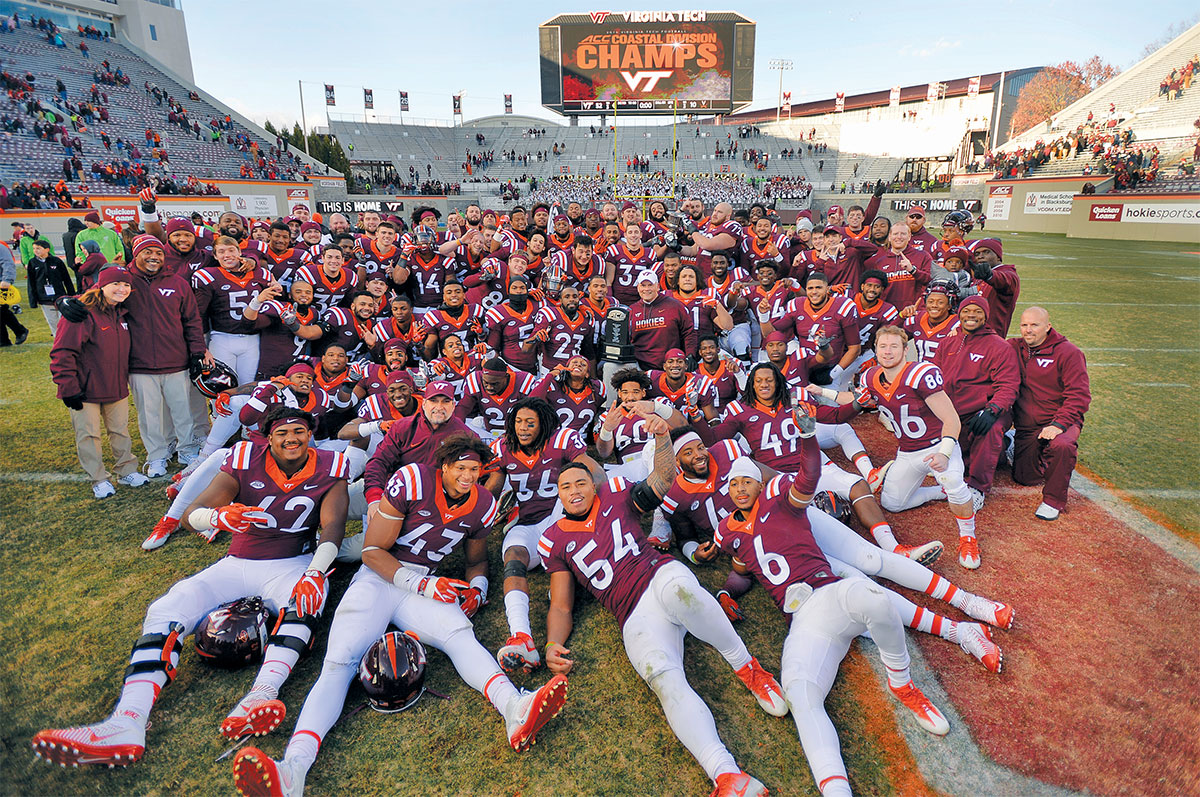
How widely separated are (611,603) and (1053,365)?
440 cm

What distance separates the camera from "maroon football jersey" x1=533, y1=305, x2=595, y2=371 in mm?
6480

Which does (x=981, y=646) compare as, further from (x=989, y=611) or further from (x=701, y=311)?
(x=701, y=311)

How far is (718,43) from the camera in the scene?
4256 centimetres

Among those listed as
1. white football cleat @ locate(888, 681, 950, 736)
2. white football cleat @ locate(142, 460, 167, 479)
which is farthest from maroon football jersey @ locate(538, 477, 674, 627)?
white football cleat @ locate(142, 460, 167, 479)

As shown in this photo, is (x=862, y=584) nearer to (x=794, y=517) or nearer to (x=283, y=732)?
(x=794, y=517)

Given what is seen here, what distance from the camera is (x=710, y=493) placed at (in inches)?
165

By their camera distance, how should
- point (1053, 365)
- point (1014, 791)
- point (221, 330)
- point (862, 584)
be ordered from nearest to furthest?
point (1014, 791)
point (862, 584)
point (1053, 365)
point (221, 330)

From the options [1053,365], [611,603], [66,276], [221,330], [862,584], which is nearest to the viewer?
[862,584]

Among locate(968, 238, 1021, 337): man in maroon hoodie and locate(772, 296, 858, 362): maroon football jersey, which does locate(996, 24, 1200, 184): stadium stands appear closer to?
locate(968, 238, 1021, 337): man in maroon hoodie

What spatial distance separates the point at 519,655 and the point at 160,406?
475cm

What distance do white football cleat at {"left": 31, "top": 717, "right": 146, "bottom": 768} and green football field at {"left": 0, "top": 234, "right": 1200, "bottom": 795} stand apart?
100mm

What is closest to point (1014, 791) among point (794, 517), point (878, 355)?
point (794, 517)

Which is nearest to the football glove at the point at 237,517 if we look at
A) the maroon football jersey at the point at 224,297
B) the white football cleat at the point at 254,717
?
the white football cleat at the point at 254,717

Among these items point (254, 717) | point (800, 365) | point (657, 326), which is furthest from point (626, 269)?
point (254, 717)
